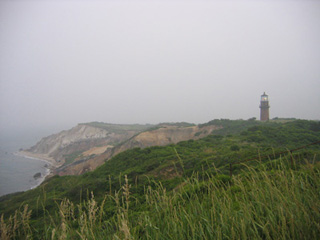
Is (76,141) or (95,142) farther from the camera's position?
(76,141)

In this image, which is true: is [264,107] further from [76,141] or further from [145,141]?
[76,141]

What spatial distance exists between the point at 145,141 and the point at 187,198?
29708 mm

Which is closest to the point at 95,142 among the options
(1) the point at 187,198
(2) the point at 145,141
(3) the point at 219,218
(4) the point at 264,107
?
(2) the point at 145,141

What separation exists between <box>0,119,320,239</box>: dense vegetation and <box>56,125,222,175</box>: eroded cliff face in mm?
14563

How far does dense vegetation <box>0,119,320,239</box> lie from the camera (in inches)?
82.3

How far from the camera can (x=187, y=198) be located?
4.96 meters

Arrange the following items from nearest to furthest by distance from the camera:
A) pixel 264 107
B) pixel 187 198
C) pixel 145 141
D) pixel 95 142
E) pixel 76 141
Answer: pixel 187 198 → pixel 145 141 → pixel 264 107 → pixel 95 142 → pixel 76 141

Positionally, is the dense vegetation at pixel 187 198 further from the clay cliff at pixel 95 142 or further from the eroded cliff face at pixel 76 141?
the eroded cliff face at pixel 76 141

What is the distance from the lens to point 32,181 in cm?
3180

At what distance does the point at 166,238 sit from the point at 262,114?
4058 cm

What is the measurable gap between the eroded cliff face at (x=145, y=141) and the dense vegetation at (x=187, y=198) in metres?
14.6

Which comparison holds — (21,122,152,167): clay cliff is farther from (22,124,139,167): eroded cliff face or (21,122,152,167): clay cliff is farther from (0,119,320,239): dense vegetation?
(0,119,320,239): dense vegetation

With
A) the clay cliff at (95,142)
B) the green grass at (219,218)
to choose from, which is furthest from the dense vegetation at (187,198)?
the clay cliff at (95,142)

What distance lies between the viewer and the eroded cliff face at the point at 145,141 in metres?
32.7
